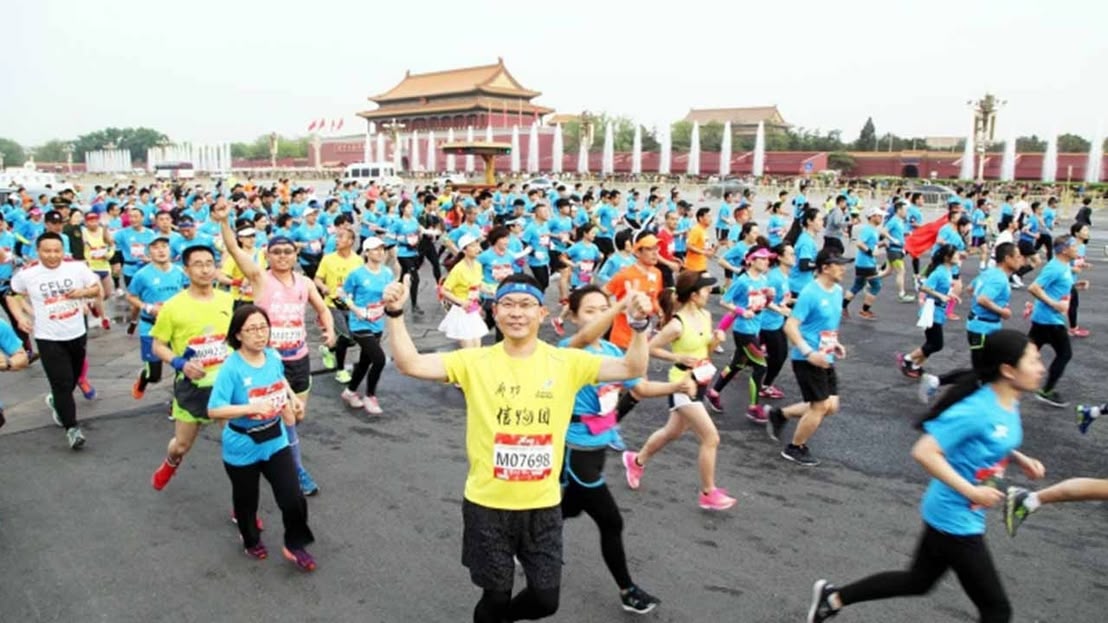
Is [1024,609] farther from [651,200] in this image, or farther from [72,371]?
[651,200]

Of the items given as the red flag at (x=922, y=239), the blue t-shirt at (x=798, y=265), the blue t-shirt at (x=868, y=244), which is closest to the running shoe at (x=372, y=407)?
the blue t-shirt at (x=798, y=265)

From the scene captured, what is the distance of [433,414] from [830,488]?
3.48 meters

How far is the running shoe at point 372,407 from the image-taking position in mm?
6938

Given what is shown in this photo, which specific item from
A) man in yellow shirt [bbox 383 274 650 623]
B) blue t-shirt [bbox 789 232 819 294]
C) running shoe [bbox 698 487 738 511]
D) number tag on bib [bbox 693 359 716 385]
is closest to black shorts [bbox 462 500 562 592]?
man in yellow shirt [bbox 383 274 650 623]

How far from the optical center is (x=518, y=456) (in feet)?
9.43

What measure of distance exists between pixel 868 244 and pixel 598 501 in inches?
357

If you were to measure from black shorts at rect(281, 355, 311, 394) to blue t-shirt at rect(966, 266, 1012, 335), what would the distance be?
228 inches

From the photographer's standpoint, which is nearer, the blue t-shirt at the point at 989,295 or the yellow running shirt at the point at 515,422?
the yellow running shirt at the point at 515,422

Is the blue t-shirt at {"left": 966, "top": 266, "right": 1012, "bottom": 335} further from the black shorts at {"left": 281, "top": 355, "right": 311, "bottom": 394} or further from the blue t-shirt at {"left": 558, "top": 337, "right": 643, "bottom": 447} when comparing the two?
the black shorts at {"left": 281, "top": 355, "right": 311, "bottom": 394}

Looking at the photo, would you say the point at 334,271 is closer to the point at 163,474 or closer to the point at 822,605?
the point at 163,474

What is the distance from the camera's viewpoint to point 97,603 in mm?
3873

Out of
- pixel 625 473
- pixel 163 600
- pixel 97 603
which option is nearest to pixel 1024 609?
pixel 625 473

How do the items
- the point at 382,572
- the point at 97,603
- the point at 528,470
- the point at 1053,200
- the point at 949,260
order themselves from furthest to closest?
the point at 1053,200 → the point at 949,260 → the point at 382,572 → the point at 97,603 → the point at 528,470

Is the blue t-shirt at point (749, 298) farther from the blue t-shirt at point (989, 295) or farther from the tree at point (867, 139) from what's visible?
the tree at point (867, 139)
